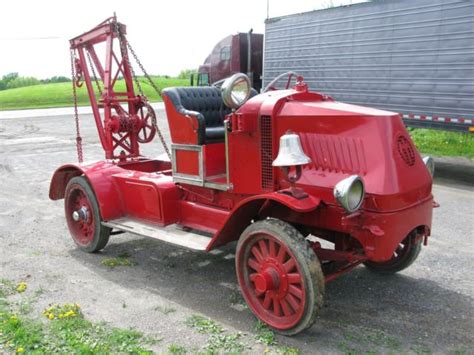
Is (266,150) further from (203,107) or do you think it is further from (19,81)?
(19,81)

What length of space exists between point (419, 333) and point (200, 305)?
1.68 metres

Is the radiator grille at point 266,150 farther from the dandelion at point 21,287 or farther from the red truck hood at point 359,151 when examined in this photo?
the dandelion at point 21,287

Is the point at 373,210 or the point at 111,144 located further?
the point at 111,144

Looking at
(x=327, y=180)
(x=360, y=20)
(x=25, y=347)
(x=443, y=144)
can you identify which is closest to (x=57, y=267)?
(x=25, y=347)

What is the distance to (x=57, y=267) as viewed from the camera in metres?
4.86

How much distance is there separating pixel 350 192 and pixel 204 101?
98.3 inches

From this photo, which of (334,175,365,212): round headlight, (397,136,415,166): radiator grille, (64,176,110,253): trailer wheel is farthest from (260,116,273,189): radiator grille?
(64,176,110,253): trailer wheel

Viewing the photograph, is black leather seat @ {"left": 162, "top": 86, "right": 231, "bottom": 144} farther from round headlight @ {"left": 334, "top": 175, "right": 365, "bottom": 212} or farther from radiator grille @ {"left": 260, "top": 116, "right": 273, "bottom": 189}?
round headlight @ {"left": 334, "top": 175, "right": 365, "bottom": 212}

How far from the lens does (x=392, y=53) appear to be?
31.9ft

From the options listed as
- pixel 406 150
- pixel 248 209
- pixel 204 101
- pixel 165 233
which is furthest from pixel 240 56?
pixel 406 150

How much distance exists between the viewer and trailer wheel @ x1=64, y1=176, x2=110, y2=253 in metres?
5.17

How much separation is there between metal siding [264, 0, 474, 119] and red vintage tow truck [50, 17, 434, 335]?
5.39m

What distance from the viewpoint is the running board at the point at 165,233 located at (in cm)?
419

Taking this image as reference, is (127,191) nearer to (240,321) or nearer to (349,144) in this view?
(240,321)
